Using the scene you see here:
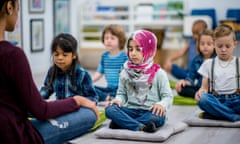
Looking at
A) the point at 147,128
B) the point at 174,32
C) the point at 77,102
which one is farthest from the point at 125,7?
the point at 77,102

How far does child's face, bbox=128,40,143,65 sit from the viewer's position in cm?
323

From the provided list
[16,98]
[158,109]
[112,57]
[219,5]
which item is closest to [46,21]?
[219,5]

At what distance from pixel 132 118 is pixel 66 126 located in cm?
64

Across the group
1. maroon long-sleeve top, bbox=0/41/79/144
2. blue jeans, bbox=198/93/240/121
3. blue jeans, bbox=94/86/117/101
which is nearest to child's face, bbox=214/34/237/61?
blue jeans, bbox=198/93/240/121

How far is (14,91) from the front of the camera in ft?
6.57

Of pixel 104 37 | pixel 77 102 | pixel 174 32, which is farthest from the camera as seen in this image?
pixel 174 32

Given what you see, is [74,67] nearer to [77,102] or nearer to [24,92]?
[77,102]

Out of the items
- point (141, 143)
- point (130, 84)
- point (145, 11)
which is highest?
point (145, 11)

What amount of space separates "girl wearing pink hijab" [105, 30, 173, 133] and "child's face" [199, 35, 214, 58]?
1134 mm

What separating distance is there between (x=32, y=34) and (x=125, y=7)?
1614mm

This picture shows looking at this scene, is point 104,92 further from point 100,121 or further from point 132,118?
point 132,118

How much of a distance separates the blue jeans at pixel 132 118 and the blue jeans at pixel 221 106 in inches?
17.2

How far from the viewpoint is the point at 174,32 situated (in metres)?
7.20

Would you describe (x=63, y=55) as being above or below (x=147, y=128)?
above
